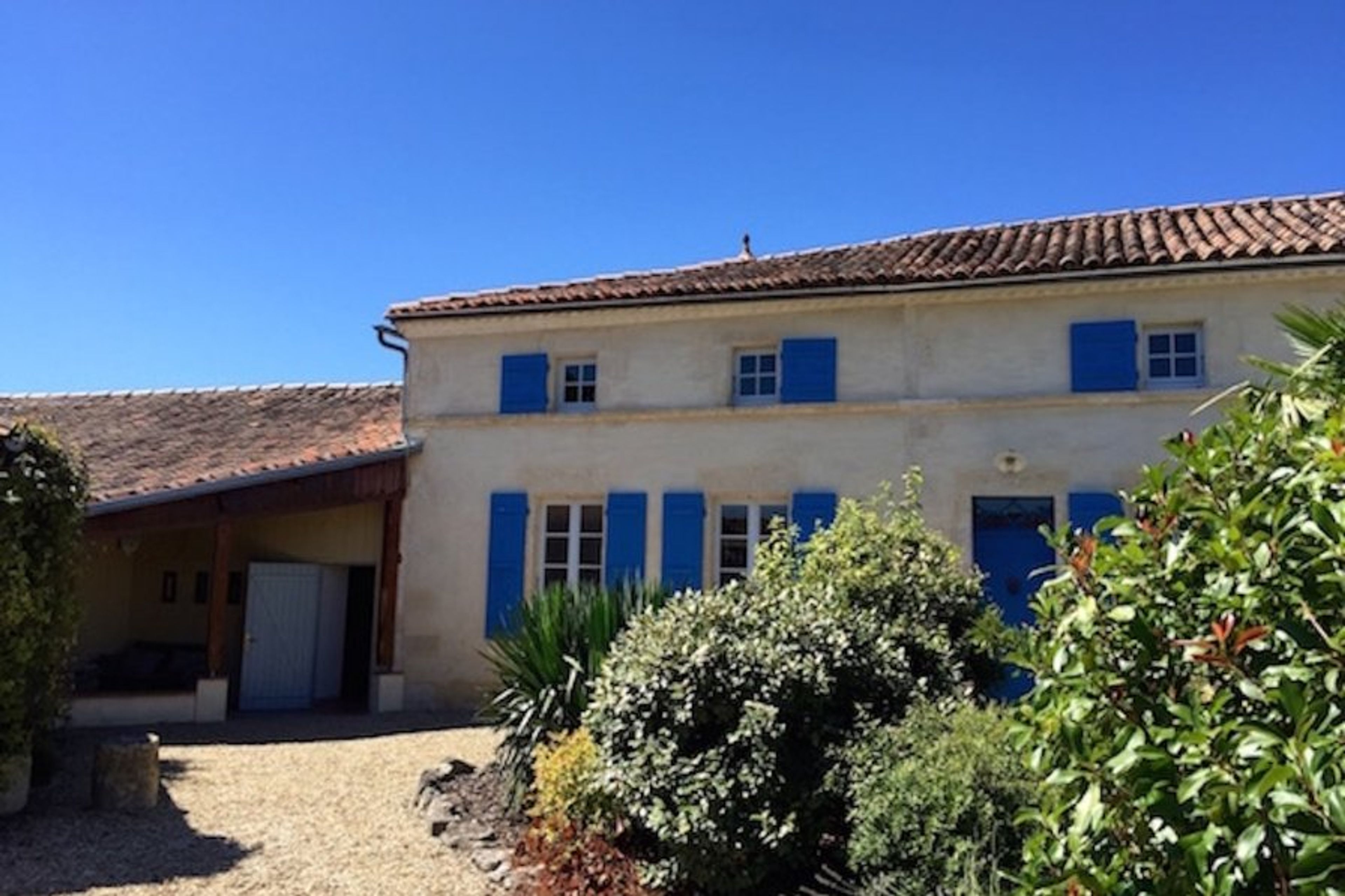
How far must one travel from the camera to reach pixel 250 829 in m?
7.50

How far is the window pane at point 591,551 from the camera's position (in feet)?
46.3

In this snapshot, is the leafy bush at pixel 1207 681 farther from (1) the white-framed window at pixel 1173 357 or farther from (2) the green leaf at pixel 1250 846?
(1) the white-framed window at pixel 1173 357

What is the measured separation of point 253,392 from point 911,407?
12475mm

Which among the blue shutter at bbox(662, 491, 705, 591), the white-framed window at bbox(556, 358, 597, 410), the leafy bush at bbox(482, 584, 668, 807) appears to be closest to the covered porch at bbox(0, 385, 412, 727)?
the white-framed window at bbox(556, 358, 597, 410)

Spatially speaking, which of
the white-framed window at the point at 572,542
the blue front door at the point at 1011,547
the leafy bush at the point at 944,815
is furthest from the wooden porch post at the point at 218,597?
the leafy bush at the point at 944,815

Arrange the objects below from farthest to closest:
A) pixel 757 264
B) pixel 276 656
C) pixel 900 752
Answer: pixel 757 264, pixel 276 656, pixel 900 752

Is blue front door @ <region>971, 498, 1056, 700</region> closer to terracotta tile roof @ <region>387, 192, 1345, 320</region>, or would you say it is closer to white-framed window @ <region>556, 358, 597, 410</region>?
terracotta tile roof @ <region>387, 192, 1345, 320</region>

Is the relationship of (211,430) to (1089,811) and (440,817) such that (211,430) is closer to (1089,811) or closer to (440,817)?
(440,817)

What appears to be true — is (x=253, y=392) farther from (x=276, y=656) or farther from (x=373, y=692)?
(x=373, y=692)

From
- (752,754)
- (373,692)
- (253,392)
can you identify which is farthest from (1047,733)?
(253,392)

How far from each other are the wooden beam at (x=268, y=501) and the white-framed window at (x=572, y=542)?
7.59 ft

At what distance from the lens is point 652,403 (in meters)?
13.9

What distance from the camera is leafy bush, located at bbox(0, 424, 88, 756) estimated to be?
23.4 feet

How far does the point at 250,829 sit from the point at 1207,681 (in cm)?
713
